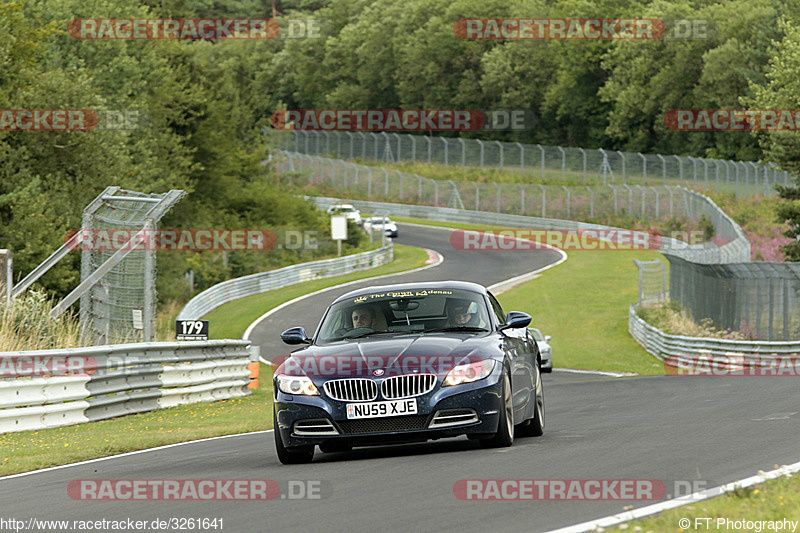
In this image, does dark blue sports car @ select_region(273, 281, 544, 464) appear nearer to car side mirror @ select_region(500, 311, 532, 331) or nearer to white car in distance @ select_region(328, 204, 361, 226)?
car side mirror @ select_region(500, 311, 532, 331)

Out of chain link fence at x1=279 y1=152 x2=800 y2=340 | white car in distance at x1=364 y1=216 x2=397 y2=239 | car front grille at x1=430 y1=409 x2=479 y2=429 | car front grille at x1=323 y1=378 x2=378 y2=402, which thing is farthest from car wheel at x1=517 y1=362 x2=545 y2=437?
white car in distance at x1=364 y1=216 x2=397 y2=239

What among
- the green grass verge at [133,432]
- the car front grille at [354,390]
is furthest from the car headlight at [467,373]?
the green grass verge at [133,432]

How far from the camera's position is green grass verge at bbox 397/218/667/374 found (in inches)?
1428

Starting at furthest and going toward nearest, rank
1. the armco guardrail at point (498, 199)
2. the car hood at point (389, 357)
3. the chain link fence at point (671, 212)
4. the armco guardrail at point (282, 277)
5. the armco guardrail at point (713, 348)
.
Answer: the armco guardrail at point (282, 277) < the armco guardrail at point (498, 199) < the chain link fence at point (671, 212) < the armco guardrail at point (713, 348) < the car hood at point (389, 357)

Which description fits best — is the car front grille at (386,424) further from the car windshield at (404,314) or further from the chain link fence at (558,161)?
the chain link fence at (558,161)

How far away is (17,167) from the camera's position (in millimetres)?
33625

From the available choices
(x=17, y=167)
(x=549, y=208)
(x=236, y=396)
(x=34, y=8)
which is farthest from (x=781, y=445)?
(x=549, y=208)

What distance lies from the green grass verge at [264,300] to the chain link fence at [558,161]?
1835 centimetres

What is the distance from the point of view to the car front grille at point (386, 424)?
9.82 m

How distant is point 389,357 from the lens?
33.0ft

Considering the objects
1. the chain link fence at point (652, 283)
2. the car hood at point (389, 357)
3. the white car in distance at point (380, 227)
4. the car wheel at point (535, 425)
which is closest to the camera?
the car hood at point (389, 357)

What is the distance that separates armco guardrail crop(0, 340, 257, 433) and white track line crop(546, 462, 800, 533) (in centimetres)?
901

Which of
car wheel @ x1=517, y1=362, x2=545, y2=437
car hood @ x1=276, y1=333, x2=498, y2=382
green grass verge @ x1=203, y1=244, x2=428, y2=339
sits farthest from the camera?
green grass verge @ x1=203, y1=244, x2=428, y2=339

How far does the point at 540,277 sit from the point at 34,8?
78.3ft
